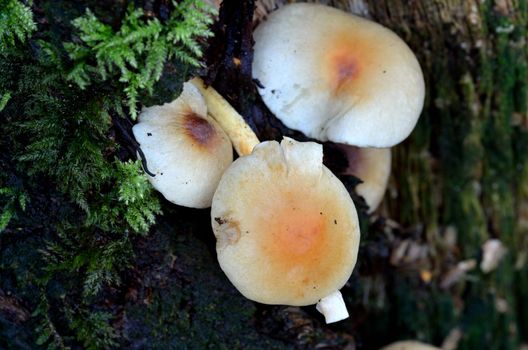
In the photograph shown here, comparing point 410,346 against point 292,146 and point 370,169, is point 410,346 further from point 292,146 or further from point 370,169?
point 292,146

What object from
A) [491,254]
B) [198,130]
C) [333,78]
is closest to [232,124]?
[198,130]

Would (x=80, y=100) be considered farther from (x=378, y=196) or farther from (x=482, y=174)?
(x=482, y=174)

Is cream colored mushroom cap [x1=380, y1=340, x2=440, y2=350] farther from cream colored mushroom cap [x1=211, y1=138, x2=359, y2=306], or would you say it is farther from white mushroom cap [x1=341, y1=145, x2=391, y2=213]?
cream colored mushroom cap [x1=211, y1=138, x2=359, y2=306]

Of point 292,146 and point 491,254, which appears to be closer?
point 292,146

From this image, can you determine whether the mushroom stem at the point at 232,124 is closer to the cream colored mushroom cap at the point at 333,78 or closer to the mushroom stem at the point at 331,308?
the cream colored mushroom cap at the point at 333,78

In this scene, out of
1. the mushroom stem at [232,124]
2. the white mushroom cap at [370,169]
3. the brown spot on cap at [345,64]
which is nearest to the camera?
the mushroom stem at [232,124]

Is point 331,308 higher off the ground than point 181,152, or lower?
lower

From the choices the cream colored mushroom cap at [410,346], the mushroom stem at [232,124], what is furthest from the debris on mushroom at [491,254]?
the mushroom stem at [232,124]

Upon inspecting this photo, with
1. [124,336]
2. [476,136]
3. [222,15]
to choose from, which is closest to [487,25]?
[476,136]

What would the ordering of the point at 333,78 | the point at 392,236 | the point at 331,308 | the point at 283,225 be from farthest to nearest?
the point at 392,236
the point at 333,78
the point at 331,308
the point at 283,225
